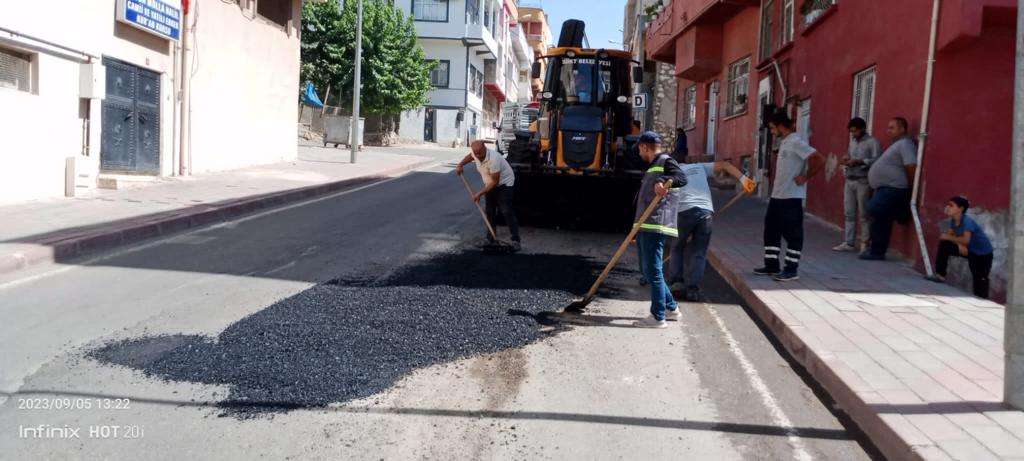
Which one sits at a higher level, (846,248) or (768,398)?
(846,248)

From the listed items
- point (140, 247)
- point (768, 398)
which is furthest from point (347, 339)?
point (140, 247)

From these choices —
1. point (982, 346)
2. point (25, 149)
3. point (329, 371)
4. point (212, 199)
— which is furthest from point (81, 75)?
point (982, 346)

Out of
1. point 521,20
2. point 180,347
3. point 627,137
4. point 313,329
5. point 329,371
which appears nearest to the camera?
point 329,371

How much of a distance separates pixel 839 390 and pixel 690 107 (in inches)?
933

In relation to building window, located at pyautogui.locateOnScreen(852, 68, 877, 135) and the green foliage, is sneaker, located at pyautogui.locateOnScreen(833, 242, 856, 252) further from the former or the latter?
the green foliage

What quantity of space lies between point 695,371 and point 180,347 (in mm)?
3347

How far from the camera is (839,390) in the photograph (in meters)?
4.97

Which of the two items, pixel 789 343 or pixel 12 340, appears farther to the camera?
pixel 789 343

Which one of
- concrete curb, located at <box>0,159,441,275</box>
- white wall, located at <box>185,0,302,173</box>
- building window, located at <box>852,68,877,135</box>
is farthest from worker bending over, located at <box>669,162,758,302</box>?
white wall, located at <box>185,0,302,173</box>

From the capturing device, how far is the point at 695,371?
5.40 metres

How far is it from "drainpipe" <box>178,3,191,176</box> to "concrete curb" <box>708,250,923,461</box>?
1363 centimetres

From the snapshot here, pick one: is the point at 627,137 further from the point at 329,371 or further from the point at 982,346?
the point at 329,371

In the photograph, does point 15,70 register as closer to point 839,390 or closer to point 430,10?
point 839,390

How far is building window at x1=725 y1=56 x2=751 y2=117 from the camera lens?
797 inches
